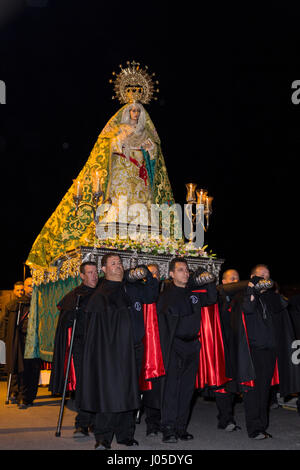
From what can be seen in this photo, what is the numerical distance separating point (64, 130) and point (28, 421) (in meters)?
12.3

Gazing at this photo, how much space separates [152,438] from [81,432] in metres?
0.74

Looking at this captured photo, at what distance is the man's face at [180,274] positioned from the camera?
5398 millimetres

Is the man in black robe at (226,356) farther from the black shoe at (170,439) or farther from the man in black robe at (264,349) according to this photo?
the black shoe at (170,439)

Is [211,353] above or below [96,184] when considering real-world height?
below

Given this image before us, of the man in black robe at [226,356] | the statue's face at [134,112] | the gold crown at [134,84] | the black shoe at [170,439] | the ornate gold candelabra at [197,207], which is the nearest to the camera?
the black shoe at [170,439]

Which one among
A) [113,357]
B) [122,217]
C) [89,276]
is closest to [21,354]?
[122,217]

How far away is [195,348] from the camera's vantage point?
5.29 metres

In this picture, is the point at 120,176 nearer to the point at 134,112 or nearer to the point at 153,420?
the point at 134,112

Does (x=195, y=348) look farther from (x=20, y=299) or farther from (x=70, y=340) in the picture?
(x=20, y=299)

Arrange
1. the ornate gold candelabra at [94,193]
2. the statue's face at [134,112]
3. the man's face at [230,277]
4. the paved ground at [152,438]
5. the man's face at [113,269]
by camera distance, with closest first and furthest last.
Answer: the paved ground at [152,438] → the man's face at [113,269] → the man's face at [230,277] → the ornate gold candelabra at [94,193] → the statue's face at [134,112]

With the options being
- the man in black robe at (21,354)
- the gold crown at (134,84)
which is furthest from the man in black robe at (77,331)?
the gold crown at (134,84)

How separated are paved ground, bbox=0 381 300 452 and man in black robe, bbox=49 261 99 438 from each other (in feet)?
0.77

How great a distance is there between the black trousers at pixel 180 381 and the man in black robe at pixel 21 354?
3.36m

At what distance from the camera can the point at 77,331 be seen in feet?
18.2
